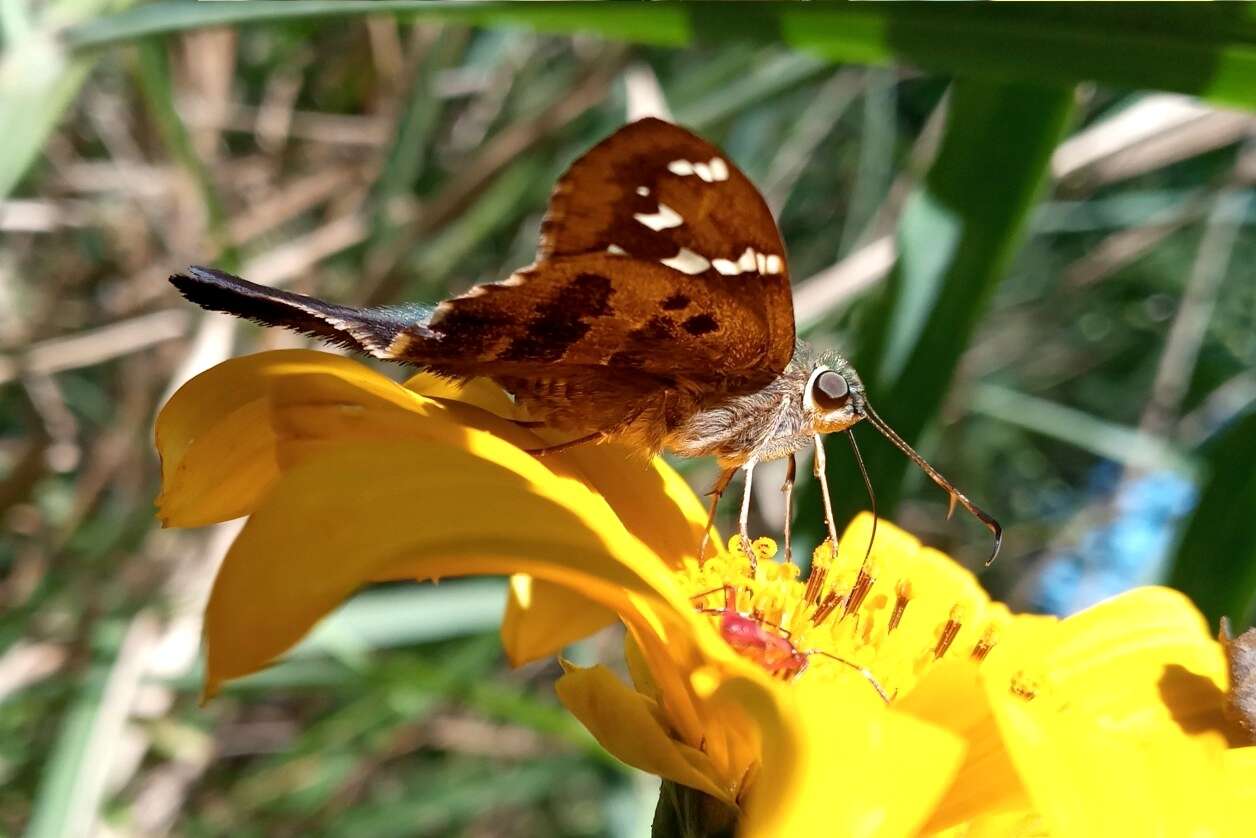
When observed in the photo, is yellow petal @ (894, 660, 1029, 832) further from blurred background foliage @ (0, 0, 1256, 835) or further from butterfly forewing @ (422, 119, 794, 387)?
blurred background foliage @ (0, 0, 1256, 835)

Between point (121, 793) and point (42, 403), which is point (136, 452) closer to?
point (42, 403)

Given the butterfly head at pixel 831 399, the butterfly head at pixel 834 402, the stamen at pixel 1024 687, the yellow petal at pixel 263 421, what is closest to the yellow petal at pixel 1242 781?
the stamen at pixel 1024 687

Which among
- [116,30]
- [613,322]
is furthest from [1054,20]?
[116,30]

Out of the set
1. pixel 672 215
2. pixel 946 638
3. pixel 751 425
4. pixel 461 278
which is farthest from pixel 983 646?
pixel 461 278

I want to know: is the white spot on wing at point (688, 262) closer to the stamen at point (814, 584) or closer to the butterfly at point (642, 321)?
the butterfly at point (642, 321)

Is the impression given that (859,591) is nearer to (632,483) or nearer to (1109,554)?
(632,483)

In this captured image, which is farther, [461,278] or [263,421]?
[461,278]

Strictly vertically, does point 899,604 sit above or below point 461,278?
above
